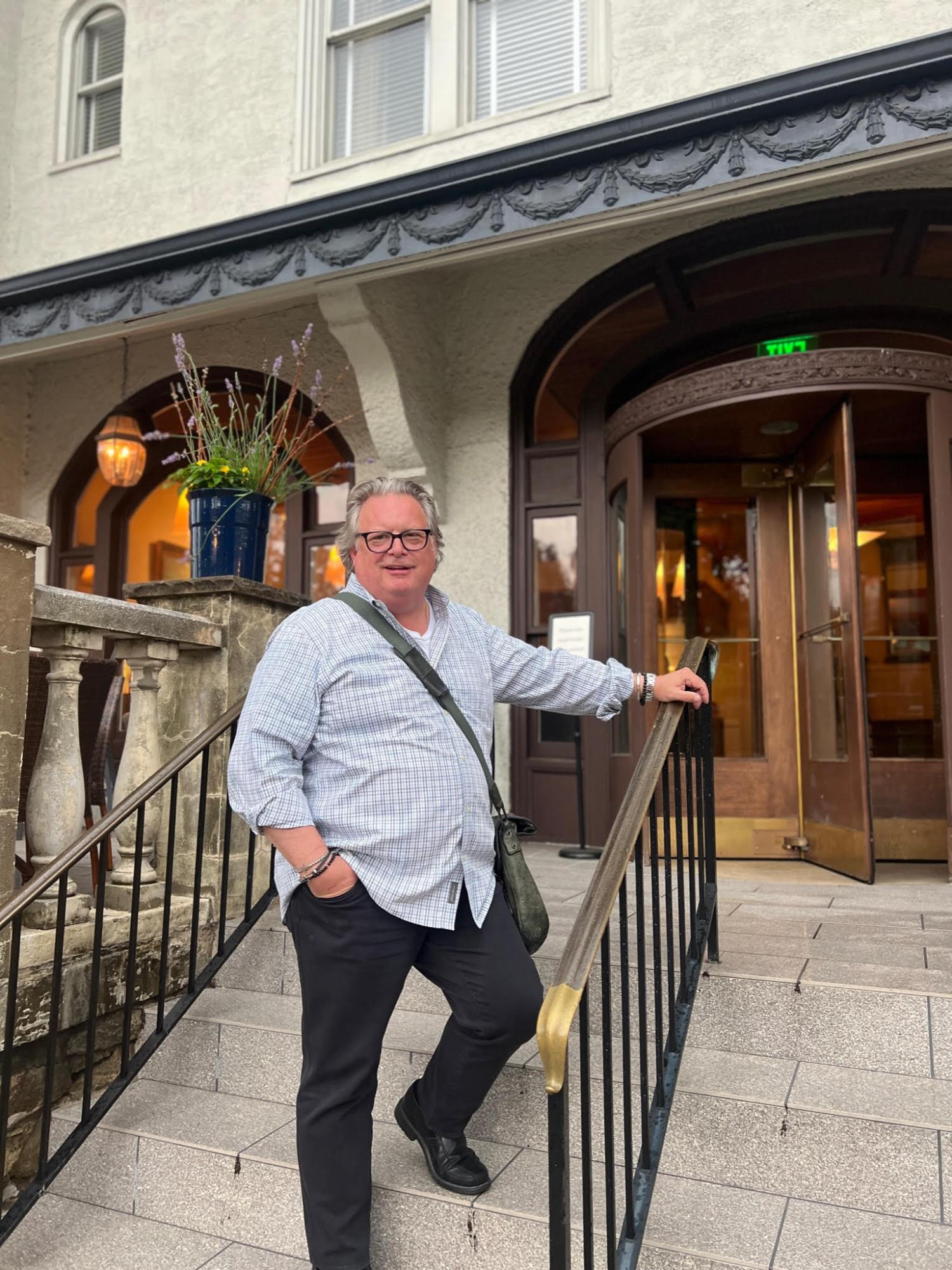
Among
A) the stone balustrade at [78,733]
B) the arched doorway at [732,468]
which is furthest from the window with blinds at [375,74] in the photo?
the stone balustrade at [78,733]

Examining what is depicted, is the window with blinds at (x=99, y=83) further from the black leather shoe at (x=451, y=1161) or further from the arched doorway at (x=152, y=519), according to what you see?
the black leather shoe at (x=451, y=1161)

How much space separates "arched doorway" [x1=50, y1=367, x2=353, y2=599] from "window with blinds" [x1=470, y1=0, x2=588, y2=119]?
2.27 metres

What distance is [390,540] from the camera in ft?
6.88

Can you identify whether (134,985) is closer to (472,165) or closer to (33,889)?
(33,889)

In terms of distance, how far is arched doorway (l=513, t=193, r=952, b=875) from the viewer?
5.00 m

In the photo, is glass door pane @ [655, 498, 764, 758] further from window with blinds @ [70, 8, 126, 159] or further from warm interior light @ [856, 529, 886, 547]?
window with blinds @ [70, 8, 126, 159]

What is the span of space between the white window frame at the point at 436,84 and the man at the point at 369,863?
4022mm

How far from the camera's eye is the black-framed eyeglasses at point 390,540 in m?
2.10

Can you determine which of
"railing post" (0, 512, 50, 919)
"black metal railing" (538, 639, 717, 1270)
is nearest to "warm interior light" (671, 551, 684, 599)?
"black metal railing" (538, 639, 717, 1270)

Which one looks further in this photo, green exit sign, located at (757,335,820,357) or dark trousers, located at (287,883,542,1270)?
green exit sign, located at (757,335,820,357)

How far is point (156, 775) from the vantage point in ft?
8.90

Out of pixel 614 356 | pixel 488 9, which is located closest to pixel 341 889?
pixel 614 356

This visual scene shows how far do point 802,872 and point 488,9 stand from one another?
5.22m

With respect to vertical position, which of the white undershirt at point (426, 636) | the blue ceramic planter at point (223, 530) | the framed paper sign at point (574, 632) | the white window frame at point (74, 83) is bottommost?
Answer: the white undershirt at point (426, 636)
